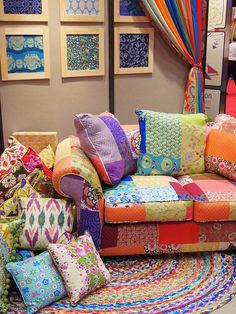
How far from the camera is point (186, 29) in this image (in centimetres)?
398

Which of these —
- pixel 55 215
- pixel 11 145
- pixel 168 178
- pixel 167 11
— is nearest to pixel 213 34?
pixel 167 11

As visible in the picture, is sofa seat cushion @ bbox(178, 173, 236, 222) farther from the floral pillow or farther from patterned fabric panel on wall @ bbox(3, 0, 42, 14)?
patterned fabric panel on wall @ bbox(3, 0, 42, 14)

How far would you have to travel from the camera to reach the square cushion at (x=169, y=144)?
3.07 metres

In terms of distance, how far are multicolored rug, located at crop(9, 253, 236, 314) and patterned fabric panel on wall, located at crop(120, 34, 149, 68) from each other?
6.20 ft

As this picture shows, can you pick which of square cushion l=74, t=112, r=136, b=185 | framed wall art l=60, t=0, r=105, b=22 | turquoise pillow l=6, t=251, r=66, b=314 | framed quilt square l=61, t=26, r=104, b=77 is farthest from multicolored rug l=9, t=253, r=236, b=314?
framed wall art l=60, t=0, r=105, b=22

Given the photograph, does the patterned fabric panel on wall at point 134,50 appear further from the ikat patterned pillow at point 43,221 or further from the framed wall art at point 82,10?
the ikat patterned pillow at point 43,221

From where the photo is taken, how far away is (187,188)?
2906 millimetres

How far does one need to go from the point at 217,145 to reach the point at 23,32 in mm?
1838

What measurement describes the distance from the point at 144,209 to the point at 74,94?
1615mm

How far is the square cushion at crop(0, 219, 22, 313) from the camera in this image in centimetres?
228

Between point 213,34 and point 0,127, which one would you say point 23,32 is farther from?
point 213,34

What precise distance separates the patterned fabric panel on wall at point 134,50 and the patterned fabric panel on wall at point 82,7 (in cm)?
34

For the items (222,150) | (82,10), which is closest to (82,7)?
(82,10)

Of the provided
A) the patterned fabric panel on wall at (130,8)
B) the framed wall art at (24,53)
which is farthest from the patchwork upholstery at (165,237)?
the patterned fabric panel on wall at (130,8)
